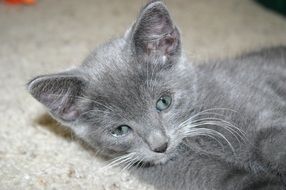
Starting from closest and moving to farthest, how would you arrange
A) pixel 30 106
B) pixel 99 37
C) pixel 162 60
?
pixel 162 60 < pixel 30 106 < pixel 99 37

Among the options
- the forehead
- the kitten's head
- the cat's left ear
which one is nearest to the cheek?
the kitten's head

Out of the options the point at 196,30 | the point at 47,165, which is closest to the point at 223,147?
the point at 47,165

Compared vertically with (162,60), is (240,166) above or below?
below

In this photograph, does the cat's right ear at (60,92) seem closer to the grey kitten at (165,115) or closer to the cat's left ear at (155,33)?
the grey kitten at (165,115)

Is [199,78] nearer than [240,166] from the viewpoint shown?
No

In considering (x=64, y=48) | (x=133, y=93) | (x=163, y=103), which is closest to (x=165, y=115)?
(x=163, y=103)

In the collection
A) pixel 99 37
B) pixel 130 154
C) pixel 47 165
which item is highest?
pixel 130 154

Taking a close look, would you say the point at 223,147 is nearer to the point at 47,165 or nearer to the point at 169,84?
the point at 169,84

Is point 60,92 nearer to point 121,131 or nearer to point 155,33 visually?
point 121,131
